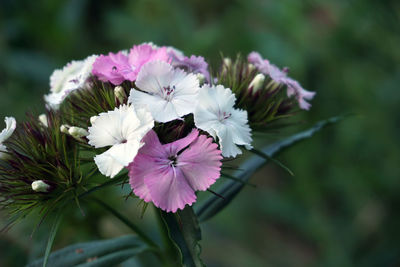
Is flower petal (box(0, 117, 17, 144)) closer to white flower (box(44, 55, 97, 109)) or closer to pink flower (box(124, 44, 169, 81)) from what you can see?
white flower (box(44, 55, 97, 109))

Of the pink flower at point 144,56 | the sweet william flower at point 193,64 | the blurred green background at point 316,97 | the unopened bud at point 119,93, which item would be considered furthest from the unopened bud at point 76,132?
the blurred green background at point 316,97

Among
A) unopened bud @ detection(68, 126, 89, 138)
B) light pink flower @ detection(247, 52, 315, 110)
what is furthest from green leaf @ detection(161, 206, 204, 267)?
light pink flower @ detection(247, 52, 315, 110)

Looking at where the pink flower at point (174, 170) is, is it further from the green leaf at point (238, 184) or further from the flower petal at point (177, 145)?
the green leaf at point (238, 184)

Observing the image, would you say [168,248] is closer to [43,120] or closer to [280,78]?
[43,120]

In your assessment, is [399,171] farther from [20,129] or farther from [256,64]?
[20,129]

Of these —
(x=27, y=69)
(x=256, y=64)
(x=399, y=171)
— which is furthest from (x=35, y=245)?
(x=399, y=171)
